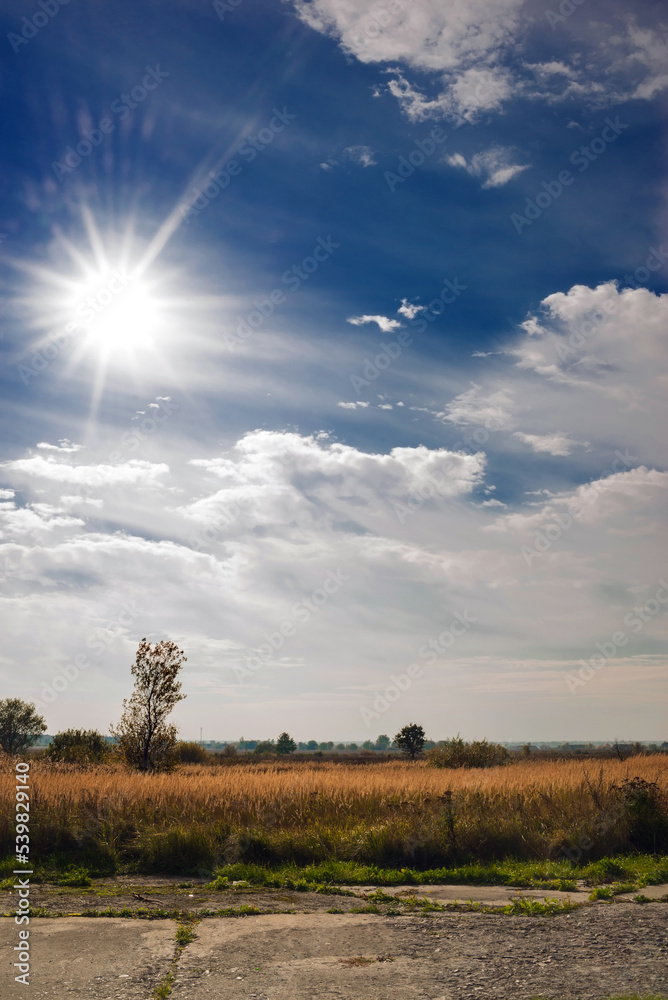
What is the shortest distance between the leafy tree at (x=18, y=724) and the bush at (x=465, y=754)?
146ft

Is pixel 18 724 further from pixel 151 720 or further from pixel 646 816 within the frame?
pixel 646 816

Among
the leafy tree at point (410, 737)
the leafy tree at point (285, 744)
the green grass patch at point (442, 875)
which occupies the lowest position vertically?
the leafy tree at point (285, 744)

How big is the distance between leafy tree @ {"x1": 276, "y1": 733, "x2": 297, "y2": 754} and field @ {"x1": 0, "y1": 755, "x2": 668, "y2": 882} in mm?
107600

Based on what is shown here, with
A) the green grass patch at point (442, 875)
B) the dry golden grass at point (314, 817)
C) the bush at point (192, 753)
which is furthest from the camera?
the bush at point (192, 753)

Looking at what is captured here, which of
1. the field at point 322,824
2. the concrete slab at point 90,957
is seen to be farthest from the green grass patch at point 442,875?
the concrete slab at point 90,957

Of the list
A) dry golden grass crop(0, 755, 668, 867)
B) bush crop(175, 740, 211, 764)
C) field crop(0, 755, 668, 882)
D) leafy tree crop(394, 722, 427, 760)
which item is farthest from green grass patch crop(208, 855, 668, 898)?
leafy tree crop(394, 722, 427, 760)

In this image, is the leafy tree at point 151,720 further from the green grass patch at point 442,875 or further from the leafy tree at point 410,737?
the leafy tree at point 410,737

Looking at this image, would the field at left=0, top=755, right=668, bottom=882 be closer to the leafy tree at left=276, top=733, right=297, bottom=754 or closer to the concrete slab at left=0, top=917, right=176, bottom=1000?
the concrete slab at left=0, top=917, right=176, bottom=1000

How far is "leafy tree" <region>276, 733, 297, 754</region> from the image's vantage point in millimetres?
116600

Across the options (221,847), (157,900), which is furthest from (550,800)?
(157,900)

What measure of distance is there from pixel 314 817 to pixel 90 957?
7.26 meters

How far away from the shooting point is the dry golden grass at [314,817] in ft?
38.2

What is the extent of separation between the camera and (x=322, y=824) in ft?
42.5

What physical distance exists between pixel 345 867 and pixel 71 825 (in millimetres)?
5033
